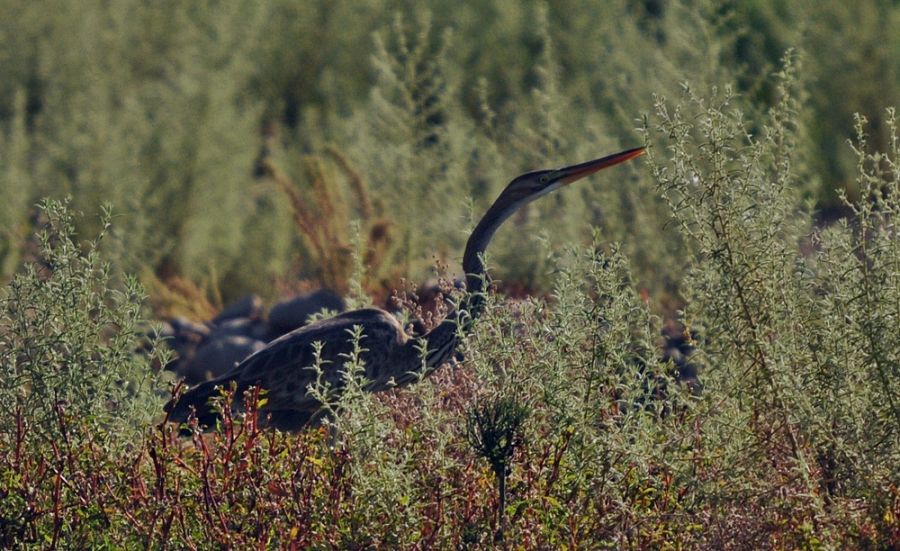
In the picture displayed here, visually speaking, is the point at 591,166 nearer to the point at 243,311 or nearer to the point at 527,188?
the point at 527,188

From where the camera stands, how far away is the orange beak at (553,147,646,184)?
533 centimetres

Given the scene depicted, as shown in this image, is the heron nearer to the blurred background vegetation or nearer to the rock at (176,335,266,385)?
the blurred background vegetation

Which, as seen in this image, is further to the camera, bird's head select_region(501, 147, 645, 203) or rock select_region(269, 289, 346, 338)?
rock select_region(269, 289, 346, 338)

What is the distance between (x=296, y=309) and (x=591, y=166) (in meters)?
3.23

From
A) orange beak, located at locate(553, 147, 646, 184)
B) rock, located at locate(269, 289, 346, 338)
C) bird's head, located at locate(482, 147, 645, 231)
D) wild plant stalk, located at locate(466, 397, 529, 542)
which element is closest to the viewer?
wild plant stalk, located at locate(466, 397, 529, 542)

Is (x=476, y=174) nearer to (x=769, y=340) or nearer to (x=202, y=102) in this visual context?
(x=202, y=102)

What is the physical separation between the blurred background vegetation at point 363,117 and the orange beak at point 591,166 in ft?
1.77

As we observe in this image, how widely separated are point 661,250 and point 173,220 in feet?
13.2

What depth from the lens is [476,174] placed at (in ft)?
32.3

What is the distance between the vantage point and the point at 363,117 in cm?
1023

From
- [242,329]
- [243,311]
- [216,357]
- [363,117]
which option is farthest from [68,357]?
[363,117]

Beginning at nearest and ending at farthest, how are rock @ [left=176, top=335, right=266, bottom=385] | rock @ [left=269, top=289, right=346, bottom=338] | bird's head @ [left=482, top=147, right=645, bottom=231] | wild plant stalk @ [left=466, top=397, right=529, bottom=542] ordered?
1. wild plant stalk @ [left=466, top=397, right=529, bottom=542]
2. bird's head @ [left=482, top=147, right=645, bottom=231]
3. rock @ [left=176, top=335, right=266, bottom=385]
4. rock @ [left=269, top=289, right=346, bottom=338]

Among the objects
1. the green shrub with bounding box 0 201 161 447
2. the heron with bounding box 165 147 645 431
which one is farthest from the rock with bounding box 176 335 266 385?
the green shrub with bounding box 0 201 161 447

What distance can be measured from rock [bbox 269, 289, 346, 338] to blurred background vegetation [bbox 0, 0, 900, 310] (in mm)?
166
